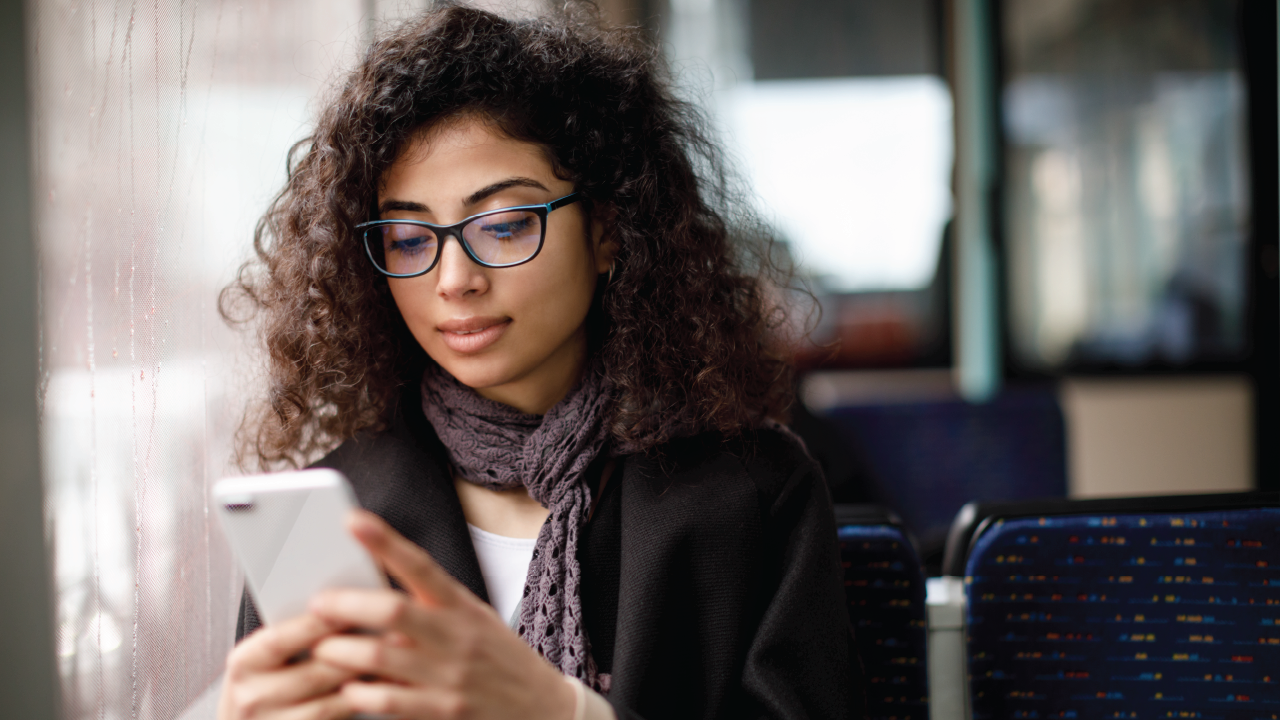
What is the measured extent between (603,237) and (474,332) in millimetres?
196

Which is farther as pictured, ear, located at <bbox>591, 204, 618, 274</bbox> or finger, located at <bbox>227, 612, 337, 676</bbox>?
ear, located at <bbox>591, 204, 618, 274</bbox>

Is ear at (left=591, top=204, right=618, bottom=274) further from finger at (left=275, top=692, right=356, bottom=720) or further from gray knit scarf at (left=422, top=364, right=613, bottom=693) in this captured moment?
finger at (left=275, top=692, right=356, bottom=720)

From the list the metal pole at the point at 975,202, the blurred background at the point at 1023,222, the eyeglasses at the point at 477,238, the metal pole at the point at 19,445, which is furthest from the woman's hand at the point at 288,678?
the metal pole at the point at 975,202

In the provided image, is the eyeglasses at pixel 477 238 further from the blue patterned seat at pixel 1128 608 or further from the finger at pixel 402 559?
the blue patterned seat at pixel 1128 608

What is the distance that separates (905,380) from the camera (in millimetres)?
3789

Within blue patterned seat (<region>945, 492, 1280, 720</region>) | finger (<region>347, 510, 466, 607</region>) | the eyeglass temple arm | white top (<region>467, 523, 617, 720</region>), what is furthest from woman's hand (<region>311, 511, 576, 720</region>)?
blue patterned seat (<region>945, 492, 1280, 720</region>)

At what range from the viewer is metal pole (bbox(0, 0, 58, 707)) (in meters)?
0.57

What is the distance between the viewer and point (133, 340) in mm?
812

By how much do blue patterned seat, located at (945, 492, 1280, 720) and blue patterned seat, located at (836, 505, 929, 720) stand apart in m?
0.07

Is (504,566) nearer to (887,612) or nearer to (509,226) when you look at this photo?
(509,226)

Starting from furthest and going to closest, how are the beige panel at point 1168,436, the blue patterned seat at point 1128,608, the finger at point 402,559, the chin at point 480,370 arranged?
the beige panel at point 1168,436 < the blue patterned seat at point 1128,608 < the chin at point 480,370 < the finger at point 402,559

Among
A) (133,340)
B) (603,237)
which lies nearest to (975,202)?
(603,237)

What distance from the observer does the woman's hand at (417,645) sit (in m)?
0.51

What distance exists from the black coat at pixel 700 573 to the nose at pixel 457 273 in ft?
0.72
